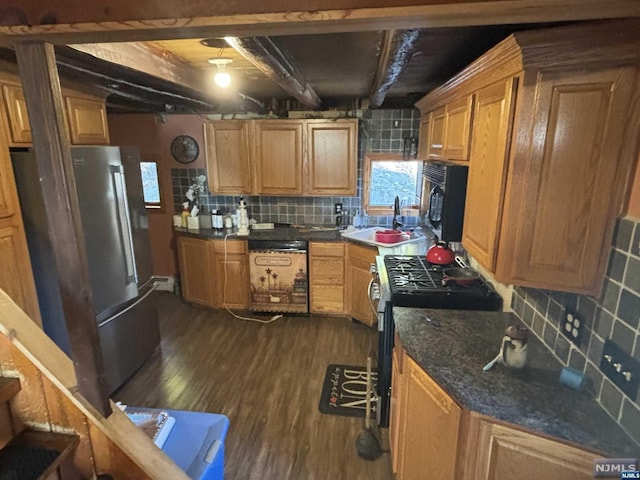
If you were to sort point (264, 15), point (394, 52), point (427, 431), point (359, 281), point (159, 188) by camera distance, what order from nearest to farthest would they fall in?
point (264, 15)
point (427, 431)
point (394, 52)
point (359, 281)
point (159, 188)

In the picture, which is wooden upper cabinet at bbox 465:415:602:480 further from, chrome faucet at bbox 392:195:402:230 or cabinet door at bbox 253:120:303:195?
cabinet door at bbox 253:120:303:195

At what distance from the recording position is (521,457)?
1238 millimetres

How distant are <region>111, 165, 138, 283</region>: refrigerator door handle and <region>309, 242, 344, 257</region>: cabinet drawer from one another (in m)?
1.66

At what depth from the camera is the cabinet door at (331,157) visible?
3.76m

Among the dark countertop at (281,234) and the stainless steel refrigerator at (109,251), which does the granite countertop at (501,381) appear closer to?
the dark countertop at (281,234)

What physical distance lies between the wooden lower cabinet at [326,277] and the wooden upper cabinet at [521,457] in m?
2.54

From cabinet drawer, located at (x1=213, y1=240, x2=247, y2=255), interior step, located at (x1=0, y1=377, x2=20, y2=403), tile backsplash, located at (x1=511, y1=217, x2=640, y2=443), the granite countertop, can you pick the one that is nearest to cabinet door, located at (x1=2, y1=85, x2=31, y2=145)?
interior step, located at (x1=0, y1=377, x2=20, y2=403)

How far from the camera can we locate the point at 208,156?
398 centimetres

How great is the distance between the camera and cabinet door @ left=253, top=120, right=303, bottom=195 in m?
3.82

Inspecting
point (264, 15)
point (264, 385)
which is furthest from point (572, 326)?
point (264, 385)

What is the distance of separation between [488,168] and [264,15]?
1.30m

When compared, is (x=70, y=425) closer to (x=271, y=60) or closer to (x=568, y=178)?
(x=271, y=60)

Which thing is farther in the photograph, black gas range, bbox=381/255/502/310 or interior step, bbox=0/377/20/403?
black gas range, bbox=381/255/502/310

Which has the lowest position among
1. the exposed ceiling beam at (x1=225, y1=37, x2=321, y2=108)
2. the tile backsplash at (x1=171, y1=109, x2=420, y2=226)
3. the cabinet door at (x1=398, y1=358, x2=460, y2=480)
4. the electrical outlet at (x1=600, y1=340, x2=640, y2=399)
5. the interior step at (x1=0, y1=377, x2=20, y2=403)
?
the cabinet door at (x1=398, y1=358, x2=460, y2=480)
